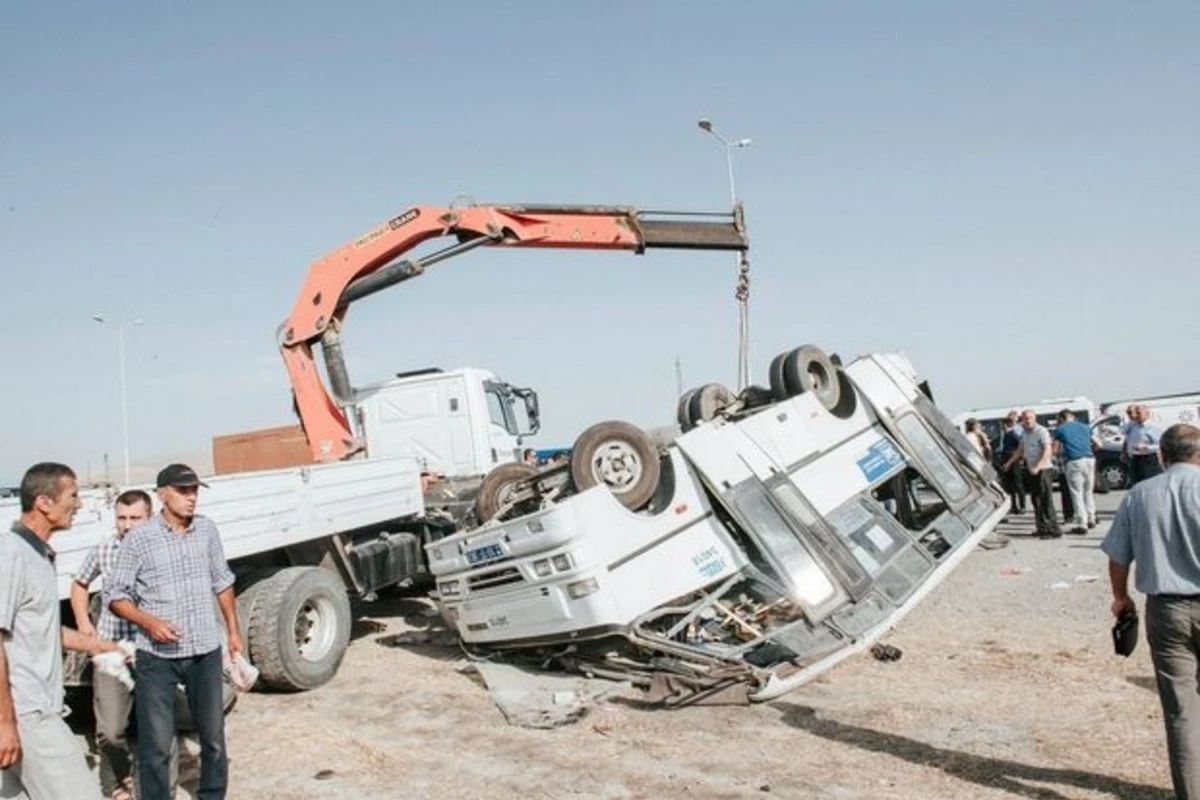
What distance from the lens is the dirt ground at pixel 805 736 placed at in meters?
4.33

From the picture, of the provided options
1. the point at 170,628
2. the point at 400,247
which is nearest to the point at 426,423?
the point at 400,247

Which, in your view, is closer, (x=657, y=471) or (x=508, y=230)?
(x=657, y=471)

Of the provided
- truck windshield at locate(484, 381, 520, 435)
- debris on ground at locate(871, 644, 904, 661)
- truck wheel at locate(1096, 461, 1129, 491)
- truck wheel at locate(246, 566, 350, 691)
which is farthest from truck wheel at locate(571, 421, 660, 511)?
truck wheel at locate(1096, 461, 1129, 491)

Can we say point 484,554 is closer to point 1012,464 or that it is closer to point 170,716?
point 170,716

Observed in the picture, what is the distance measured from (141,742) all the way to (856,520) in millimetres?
5237

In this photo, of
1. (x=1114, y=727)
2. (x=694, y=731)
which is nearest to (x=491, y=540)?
(x=694, y=731)

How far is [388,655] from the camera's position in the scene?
7973 millimetres

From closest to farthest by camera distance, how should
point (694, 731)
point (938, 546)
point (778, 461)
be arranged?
point (694, 731)
point (778, 461)
point (938, 546)

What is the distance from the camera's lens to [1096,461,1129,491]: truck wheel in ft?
62.0

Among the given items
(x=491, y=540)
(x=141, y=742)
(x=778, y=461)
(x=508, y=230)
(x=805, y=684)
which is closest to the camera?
(x=141, y=742)

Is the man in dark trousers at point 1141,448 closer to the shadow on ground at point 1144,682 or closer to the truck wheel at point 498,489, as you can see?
the shadow on ground at point 1144,682

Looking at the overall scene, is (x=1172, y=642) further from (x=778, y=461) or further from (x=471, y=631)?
(x=471, y=631)

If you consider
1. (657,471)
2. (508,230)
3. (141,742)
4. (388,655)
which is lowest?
(388,655)

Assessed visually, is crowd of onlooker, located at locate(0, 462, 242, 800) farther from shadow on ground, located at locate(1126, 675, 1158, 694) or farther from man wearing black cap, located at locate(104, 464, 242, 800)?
shadow on ground, located at locate(1126, 675, 1158, 694)
